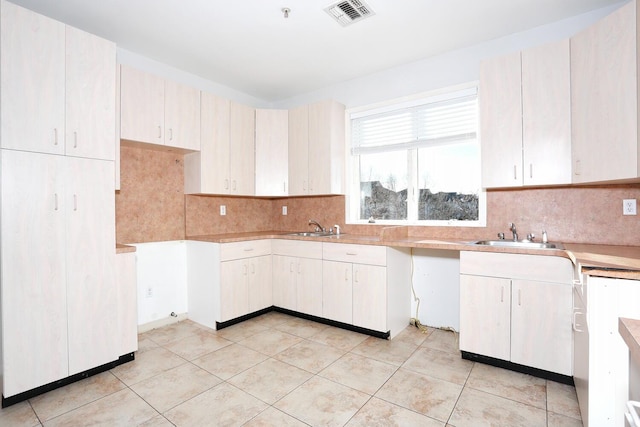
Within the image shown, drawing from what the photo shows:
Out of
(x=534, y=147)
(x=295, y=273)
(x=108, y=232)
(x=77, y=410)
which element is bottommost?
(x=77, y=410)

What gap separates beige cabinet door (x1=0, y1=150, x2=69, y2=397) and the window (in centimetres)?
271

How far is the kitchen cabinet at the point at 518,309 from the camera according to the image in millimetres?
2127

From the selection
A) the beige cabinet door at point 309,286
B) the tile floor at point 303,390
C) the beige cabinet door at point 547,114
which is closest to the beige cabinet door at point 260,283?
the beige cabinet door at point 309,286

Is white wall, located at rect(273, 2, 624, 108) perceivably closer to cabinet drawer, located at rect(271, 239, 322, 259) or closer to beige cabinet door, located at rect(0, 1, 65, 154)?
cabinet drawer, located at rect(271, 239, 322, 259)

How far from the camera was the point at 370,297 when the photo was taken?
2955mm

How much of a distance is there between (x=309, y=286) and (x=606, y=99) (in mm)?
2814

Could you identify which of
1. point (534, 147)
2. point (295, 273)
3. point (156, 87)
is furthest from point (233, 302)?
point (534, 147)

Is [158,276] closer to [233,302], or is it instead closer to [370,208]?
[233,302]

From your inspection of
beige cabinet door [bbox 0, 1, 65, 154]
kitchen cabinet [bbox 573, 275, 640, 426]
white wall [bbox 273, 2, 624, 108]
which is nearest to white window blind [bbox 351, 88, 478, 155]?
white wall [bbox 273, 2, 624, 108]

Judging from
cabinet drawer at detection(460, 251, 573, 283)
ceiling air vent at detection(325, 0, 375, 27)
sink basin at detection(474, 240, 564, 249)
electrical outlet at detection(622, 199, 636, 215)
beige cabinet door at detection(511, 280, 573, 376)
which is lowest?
beige cabinet door at detection(511, 280, 573, 376)

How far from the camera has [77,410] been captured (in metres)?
1.92

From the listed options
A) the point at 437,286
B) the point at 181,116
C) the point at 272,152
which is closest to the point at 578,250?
the point at 437,286

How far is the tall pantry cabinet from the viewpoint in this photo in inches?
76.6

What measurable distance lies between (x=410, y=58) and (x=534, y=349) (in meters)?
2.76
